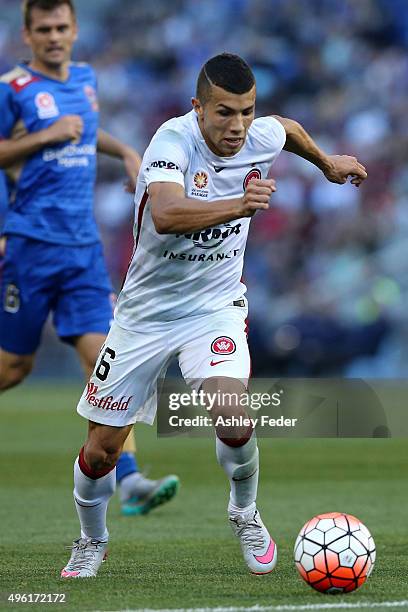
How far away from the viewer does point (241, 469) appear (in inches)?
215

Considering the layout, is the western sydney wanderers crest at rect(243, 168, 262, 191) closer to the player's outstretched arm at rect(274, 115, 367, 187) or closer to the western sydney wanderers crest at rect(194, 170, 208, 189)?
the western sydney wanderers crest at rect(194, 170, 208, 189)

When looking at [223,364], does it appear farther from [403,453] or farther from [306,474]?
[403,453]

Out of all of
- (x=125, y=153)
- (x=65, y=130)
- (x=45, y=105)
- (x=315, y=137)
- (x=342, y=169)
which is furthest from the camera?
(x=315, y=137)

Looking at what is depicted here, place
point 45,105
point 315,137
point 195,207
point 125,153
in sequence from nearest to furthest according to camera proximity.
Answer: point 195,207, point 45,105, point 125,153, point 315,137

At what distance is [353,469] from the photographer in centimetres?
1063

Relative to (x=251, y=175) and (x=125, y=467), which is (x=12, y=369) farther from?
(x=251, y=175)

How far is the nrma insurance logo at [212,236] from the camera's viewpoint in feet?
17.3

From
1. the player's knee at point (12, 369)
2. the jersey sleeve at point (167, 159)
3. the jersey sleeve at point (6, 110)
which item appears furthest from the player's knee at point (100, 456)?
the jersey sleeve at point (6, 110)

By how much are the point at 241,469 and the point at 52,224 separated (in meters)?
2.94

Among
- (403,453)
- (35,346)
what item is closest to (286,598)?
(35,346)

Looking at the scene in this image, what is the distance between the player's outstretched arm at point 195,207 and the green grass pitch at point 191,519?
4.67 feet

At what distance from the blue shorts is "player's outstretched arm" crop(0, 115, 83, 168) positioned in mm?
565

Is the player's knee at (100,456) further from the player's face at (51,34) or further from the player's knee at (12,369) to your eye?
the player's face at (51,34)

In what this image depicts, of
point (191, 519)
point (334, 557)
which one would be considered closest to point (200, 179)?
point (334, 557)
